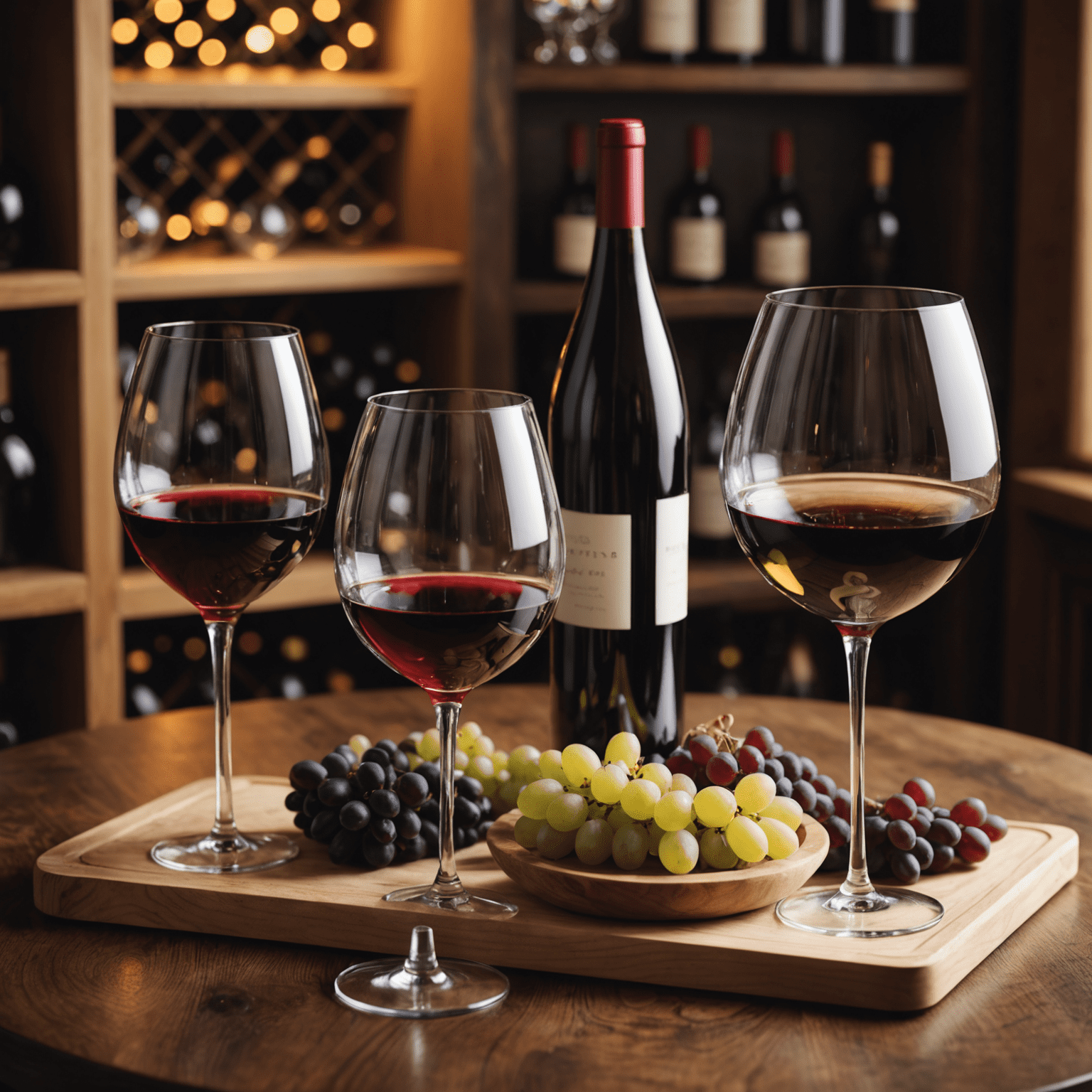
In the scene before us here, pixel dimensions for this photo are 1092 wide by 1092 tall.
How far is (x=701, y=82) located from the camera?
2230mm

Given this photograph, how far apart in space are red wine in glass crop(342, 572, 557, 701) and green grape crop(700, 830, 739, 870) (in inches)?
5.7

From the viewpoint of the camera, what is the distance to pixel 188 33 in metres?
2.18

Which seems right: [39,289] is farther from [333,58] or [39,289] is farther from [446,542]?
[446,542]

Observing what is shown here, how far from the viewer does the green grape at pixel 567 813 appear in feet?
2.56

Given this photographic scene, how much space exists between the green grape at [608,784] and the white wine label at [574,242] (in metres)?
1.56

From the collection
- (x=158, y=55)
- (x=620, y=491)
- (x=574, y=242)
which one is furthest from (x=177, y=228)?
(x=620, y=491)

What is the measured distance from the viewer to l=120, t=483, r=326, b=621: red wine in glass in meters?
0.86

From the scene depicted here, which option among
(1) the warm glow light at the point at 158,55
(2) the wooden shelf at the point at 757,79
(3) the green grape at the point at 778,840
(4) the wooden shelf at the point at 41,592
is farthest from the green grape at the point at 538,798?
(1) the warm glow light at the point at 158,55

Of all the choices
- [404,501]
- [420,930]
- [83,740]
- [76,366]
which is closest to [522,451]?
[404,501]

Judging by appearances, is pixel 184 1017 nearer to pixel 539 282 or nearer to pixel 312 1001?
pixel 312 1001

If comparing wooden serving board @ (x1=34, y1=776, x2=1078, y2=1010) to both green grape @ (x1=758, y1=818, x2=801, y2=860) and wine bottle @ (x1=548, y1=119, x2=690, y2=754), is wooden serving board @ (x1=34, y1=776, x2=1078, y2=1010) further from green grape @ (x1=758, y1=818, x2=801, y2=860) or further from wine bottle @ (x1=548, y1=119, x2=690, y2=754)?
wine bottle @ (x1=548, y1=119, x2=690, y2=754)

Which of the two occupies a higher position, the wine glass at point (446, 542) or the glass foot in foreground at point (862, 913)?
the wine glass at point (446, 542)

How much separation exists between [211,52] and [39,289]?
50 centimetres

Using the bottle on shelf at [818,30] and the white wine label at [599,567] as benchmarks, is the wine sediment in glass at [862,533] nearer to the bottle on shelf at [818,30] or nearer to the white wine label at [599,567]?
the white wine label at [599,567]
